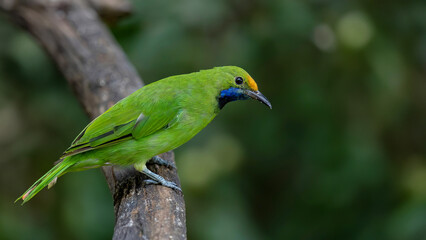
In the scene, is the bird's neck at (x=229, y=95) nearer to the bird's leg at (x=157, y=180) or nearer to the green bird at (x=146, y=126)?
the green bird at (x=146, y=126)

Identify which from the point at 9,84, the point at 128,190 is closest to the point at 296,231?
the point at 128,190

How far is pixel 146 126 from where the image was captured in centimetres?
337

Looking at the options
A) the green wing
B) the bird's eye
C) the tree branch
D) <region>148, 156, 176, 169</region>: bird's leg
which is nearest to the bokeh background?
the tree branch

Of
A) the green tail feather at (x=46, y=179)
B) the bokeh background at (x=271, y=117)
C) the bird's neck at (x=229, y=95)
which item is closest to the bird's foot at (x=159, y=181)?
the green tail feather at (x=46, y=179)

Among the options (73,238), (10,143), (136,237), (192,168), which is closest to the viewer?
(136,237)

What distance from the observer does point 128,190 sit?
3.19 m

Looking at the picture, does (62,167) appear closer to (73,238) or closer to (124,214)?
(124,214)

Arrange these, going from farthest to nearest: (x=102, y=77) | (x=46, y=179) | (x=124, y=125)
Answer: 1. (x=102, y=77)
2. (x=124, y=125)
3. (x=46, y=179)

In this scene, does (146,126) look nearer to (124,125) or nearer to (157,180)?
(124,125)

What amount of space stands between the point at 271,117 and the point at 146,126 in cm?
187

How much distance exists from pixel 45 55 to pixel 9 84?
438 millimetres

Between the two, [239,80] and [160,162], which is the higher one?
[239,80]

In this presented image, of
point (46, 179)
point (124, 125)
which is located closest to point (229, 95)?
point (124, 125)

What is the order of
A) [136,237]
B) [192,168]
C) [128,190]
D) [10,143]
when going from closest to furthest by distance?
[136,237] < [128,190] < [192,168] < [10,143]
